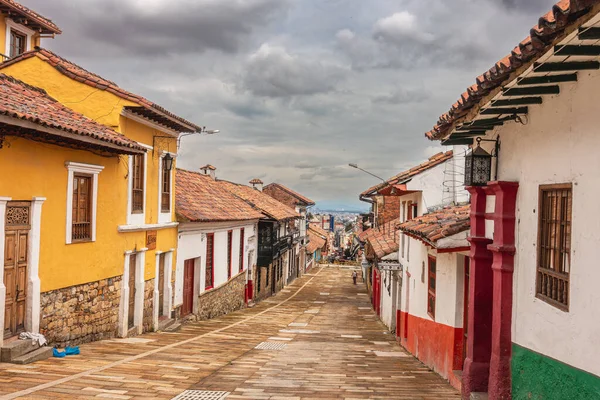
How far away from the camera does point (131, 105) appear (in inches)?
536

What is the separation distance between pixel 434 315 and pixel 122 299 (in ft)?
24.8

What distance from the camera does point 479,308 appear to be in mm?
8492

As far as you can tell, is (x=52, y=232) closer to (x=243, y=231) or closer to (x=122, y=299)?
(x=122, y=299)

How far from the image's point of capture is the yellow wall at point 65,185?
10.2 meters

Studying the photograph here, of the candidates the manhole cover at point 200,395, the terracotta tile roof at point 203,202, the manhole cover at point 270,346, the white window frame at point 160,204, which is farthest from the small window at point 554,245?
the terracotta tile roof at point 203,202

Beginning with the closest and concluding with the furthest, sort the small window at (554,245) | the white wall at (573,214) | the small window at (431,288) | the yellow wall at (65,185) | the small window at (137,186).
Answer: the white wall at (573,214) < the small window at (554,245) < the yellow wall at (65,185) < the small window at (431,288) < the small window at (137,186)

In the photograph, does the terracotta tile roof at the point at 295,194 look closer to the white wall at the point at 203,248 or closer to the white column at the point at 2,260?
the white wall at the point at 203,248

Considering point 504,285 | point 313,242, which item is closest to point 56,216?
point 504,285

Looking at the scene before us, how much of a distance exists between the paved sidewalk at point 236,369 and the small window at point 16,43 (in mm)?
11835

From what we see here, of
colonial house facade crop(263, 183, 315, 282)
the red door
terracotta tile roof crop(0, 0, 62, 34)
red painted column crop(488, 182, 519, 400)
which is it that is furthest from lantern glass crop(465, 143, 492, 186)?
colonial house facade crop(263, 183, 315, 282)

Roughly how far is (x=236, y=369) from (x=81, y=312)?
13.3 ft

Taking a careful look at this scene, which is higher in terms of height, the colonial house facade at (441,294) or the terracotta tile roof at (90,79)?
the terracotta tile roof at (90,79)

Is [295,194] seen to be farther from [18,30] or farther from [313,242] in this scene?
[18,30]

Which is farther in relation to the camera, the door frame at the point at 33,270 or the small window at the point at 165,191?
the small window at the point at 165,191
